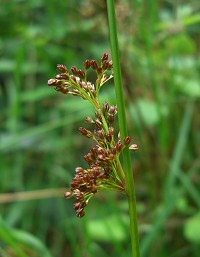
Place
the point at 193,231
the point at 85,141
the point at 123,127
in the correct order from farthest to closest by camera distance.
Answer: the point at 85,141, the point at 193,231, the point at 123,127

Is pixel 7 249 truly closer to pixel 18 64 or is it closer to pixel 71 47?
pixel 18 64

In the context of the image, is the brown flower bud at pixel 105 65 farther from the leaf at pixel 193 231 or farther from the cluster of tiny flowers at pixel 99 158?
the leaf at pixel 193 231

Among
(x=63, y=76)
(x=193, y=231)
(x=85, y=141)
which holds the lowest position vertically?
(x=193, y=231)

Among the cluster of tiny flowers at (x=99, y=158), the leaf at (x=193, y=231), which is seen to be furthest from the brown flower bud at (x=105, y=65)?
the leaf at (x=193, y=231)

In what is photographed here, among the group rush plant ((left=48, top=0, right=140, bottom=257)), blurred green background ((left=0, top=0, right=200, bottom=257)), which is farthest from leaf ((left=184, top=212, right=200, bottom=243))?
rush plant ((left=48, top=0, right=140, bottom=257))

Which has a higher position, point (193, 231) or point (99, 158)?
point (99, 158)

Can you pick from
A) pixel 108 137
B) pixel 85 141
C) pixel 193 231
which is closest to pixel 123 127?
pixel 108 137

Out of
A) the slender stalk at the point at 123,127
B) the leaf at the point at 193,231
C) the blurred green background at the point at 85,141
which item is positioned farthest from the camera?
the blurred green background at the point at 85,141

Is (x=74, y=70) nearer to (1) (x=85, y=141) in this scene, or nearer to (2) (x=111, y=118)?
(2) (x=111, y=118)

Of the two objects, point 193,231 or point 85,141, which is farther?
point 85,141
